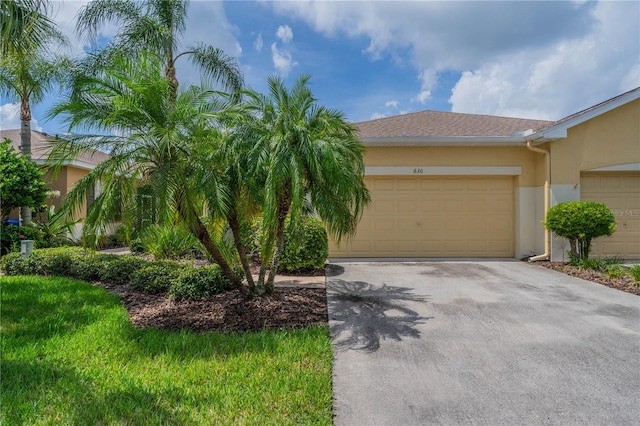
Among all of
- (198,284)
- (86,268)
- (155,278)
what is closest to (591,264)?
(198,284)

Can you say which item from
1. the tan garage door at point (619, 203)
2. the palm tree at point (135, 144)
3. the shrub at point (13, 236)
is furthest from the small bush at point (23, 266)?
the tan garage door at point (619, 203)

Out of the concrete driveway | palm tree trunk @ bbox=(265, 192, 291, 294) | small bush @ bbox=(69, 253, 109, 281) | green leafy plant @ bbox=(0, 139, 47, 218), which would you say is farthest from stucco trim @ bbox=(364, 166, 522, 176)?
green leafy plant @ bbox=(0, 139, 47, 218)

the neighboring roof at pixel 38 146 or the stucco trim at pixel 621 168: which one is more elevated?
the neighboring roof at pixel 38 146

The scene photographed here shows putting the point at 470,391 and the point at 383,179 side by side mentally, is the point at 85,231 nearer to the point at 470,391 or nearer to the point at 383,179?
the point at 470,391

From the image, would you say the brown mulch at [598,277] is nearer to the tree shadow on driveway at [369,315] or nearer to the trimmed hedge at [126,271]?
the tree shadow on driveway at [369,315]

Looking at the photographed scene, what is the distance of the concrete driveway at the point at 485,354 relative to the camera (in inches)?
116

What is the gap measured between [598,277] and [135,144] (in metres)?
9.84

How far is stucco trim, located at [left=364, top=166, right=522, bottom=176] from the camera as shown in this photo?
1041 cm

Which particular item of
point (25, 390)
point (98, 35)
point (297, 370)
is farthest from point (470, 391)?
point (98, 35)

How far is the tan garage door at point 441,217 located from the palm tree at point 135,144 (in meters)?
6.74

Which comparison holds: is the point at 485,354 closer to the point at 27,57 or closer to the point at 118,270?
the point at 118,270

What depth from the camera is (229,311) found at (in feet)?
17.5

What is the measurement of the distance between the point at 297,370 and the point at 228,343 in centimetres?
110

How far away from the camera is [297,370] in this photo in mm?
3545
